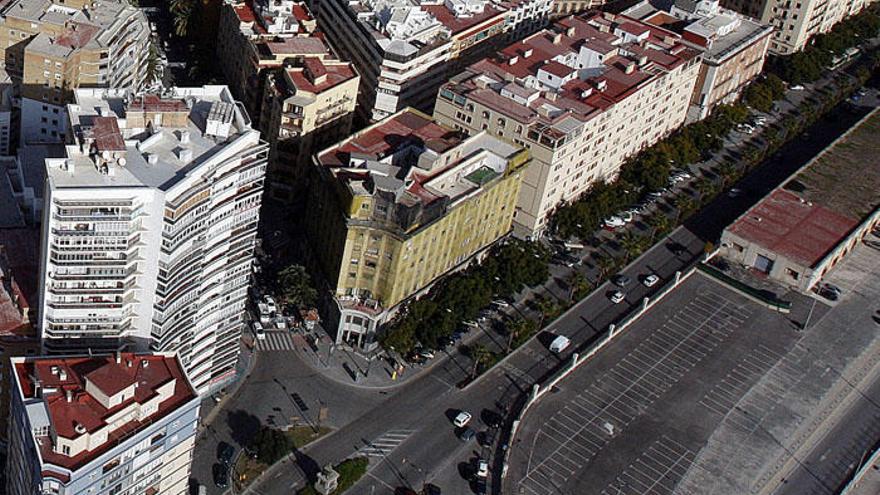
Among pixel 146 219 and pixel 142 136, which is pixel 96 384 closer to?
pixel 146 219

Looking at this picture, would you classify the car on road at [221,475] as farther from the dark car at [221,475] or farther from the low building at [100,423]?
the low building at [100,423]

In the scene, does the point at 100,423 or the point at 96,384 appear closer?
the point at 100,423

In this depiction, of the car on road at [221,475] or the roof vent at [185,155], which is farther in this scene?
the car on road at [221,475]

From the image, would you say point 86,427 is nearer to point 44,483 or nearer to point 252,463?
point 44,483

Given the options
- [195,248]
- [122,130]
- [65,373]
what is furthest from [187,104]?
[65,373]

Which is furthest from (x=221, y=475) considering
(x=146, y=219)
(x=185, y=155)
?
(x=185, y=155)

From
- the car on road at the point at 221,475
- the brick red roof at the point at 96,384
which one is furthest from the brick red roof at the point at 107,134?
the car on road at the point at 221,475
